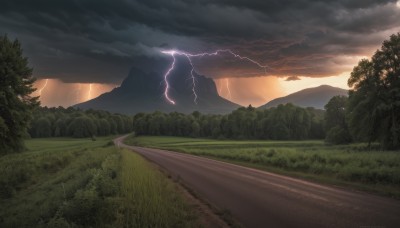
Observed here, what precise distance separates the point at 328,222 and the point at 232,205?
3539 millimetres

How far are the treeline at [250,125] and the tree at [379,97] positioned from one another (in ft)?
229

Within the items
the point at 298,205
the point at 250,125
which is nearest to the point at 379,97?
the point at 298,205

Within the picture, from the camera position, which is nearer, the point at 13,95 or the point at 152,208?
the point at 152,208

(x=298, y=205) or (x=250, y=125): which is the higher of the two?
(x=250, y=125)

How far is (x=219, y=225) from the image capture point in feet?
30.6

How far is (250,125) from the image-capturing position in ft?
448

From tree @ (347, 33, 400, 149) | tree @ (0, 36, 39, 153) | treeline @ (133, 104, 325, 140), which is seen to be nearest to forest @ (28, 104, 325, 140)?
treeline @ (133, 104, 325, 140)

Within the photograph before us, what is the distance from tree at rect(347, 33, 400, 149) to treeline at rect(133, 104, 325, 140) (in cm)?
6965

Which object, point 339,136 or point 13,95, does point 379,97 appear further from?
point 13,95

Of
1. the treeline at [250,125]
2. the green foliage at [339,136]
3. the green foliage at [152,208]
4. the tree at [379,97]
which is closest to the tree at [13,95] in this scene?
the green foliage at [152,208]

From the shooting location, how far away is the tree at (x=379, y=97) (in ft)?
147

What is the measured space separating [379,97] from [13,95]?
46510 mm

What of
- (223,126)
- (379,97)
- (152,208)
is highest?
(379,97)

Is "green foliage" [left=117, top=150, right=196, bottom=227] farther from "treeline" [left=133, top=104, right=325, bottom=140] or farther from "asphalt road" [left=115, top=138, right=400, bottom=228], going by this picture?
"treeline" [left=133, top=104, right=325, bottom=140]
